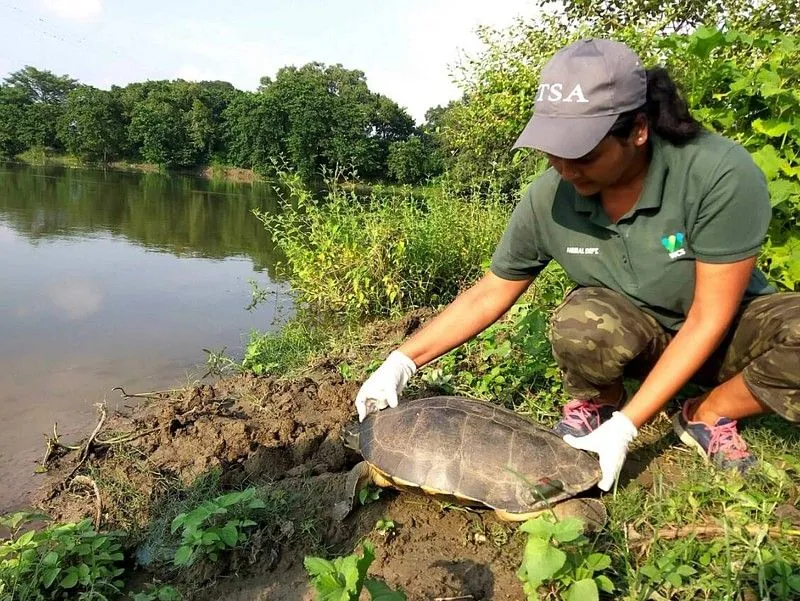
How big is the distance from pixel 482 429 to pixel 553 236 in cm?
90

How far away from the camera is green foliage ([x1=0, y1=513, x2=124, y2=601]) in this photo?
2.09 m

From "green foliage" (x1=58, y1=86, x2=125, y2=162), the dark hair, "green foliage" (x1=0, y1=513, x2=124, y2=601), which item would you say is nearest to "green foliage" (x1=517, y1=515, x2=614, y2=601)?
the dark hair

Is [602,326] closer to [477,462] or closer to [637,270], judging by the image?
[637,270]

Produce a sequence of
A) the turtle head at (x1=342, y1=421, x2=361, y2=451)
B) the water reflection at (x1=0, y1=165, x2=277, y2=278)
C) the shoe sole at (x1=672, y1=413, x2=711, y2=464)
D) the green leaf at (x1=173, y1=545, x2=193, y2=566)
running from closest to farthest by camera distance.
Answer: the green leaf at (x1=173, y1=545, x2=193, y2=566) < the shoe sole at (x1=672, y1=413, x2=711, y2=464) < the turtle head at (x1=342, y1=421, x2=361, y2=451) < the water reflection at (x1=0, y1=165, x2=277, y2=278)

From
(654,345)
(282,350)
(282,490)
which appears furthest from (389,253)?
(654,345)

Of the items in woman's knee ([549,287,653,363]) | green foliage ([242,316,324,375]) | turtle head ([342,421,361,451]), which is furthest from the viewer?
green foliage ([242,316,324,375])

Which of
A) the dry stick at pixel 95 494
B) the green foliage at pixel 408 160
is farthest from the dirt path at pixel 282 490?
the green foliage at pixel 408 160

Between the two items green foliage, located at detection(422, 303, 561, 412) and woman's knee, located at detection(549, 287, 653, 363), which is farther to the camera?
green foliage, located at detection(422, 303, 561, 412)

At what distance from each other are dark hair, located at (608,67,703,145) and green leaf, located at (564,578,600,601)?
161 centimetres

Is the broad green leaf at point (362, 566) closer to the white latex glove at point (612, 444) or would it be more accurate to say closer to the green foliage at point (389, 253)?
the white latex glove at point (612, 444)

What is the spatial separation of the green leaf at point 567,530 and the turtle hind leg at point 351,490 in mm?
1024

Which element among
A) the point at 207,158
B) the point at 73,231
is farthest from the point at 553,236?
the point at 207,158

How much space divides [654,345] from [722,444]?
1.77ft

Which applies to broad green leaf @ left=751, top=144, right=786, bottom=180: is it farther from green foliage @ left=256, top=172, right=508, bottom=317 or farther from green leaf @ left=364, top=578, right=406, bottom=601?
green foliage @ left=256, top=172, right=508, bottom=317
